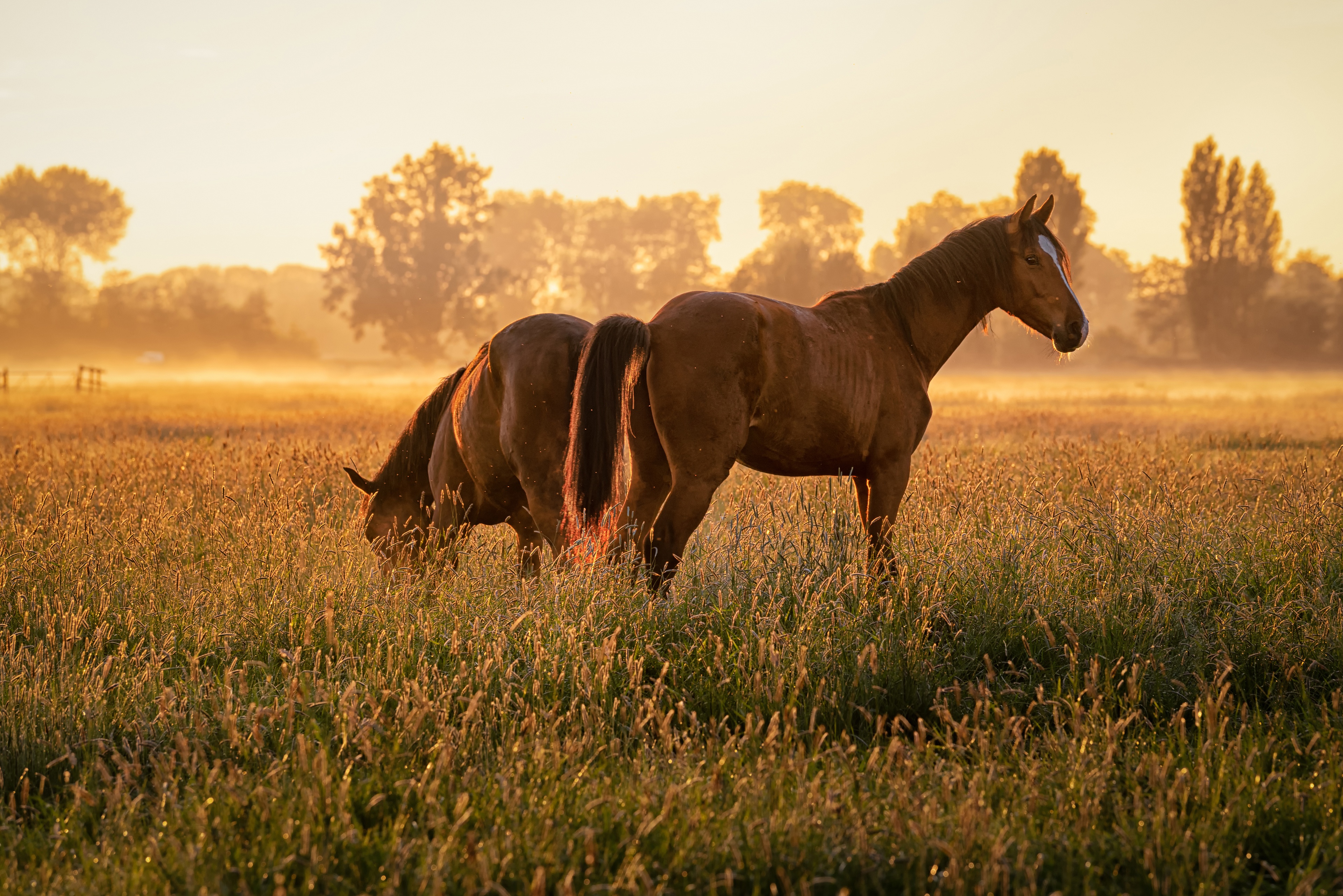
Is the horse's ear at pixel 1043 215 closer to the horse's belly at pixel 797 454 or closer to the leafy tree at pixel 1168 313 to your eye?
the horse's belly at pixel 797 454

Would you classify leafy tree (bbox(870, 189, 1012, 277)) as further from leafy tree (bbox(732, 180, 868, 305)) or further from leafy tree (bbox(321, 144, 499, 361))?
leafy tree (bbox(321, 144, 499, 361))

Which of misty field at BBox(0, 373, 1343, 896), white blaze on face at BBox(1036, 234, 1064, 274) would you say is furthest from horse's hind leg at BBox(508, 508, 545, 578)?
white blaze on face at BBox(1036, 234, 1064, 274)

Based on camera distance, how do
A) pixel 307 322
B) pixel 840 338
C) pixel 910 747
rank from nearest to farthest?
pixel 910 747, pixel 840 338, pixel 307 322

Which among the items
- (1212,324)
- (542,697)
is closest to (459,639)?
(542,697)

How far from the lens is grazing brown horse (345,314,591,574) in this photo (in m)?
4.98

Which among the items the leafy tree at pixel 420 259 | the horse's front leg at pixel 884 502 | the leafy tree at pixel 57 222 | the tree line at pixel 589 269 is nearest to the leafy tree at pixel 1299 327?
the tree line at pixel 589 269

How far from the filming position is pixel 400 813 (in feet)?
7.55

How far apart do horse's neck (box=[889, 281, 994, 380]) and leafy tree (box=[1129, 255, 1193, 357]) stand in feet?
198

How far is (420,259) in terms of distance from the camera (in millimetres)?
60094

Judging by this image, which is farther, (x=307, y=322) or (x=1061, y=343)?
(x=307, y=322)

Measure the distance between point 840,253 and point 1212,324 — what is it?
80.5 ft

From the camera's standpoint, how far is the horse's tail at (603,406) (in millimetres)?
4539

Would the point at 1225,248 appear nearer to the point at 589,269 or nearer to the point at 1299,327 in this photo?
the point at 1299,327

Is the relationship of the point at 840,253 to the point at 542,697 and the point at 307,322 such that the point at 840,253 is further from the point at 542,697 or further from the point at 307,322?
the point at 307,322
